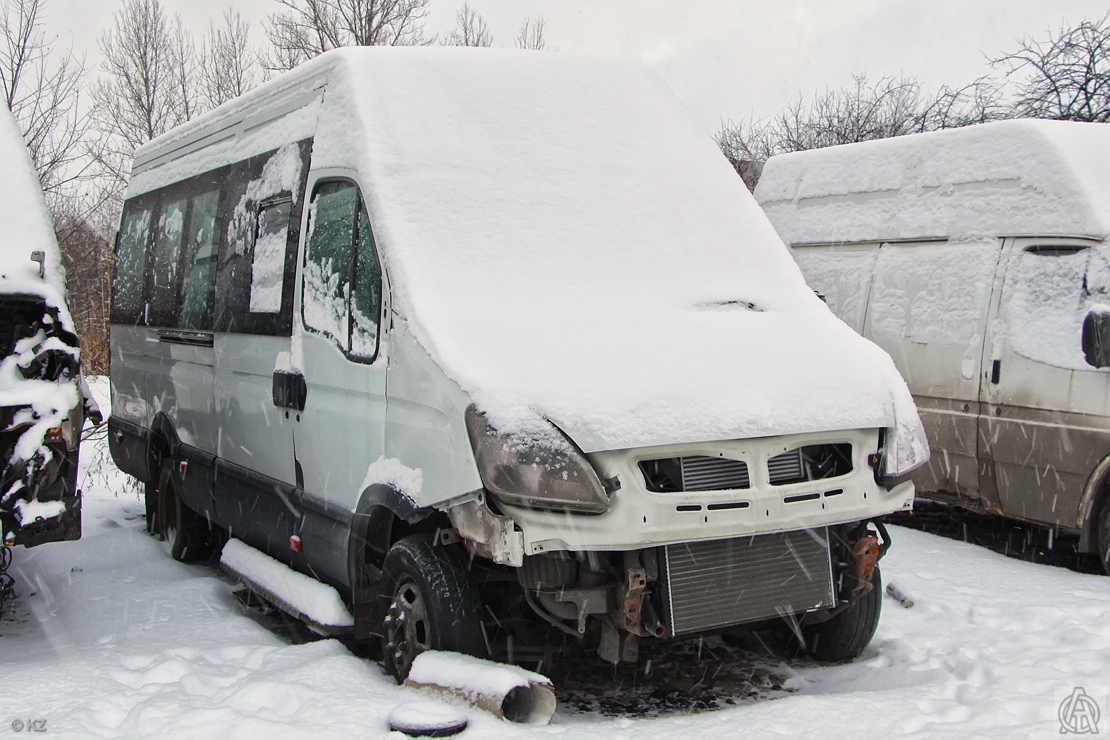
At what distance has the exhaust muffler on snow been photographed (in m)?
3.65

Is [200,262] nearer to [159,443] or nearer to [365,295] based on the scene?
[159,443]

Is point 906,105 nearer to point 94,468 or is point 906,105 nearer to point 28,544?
point 94,468

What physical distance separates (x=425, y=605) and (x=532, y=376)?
99 centimetres

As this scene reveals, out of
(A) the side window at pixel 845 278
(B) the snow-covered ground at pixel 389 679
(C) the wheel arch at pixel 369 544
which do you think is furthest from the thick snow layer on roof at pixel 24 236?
(A) the side window at pixel 845 278

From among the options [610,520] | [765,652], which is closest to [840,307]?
[765,652]

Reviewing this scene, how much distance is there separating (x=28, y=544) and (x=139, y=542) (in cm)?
293

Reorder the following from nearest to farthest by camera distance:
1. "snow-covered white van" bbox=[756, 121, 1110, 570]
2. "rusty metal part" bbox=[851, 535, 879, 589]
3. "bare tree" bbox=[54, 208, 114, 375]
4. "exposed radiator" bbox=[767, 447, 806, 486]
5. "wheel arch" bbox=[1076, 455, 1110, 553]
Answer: "exposed radiator" bbox=[767, 447, 806, 486], "rusty metal part" bbox=[851, 535, 879, 589], "wheel arch" bbox=[1076, 455, 1110, 553], "snow-covered white van" bbox=[756, 121, 1110, 570], "bare tree" bbox=[54, 208, 114, 375]

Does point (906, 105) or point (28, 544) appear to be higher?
point (906, 105)

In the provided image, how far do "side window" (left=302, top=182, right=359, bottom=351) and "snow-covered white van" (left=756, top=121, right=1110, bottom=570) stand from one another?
4065 millimetres

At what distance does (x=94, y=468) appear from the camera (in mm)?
11453

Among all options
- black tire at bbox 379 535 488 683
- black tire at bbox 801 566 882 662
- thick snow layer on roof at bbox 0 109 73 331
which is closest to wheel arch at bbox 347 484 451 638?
black tire at bbox 379 535 488 683

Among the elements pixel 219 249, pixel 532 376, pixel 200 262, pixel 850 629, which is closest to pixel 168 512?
pixel 200 262

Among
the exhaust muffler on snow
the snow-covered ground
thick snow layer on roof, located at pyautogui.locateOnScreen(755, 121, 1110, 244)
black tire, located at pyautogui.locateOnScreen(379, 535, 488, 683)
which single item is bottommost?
the snow-covered ground

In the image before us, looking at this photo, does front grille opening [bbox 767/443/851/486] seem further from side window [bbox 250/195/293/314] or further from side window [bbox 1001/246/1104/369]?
side window [bbox 1001/246/1104/369]
